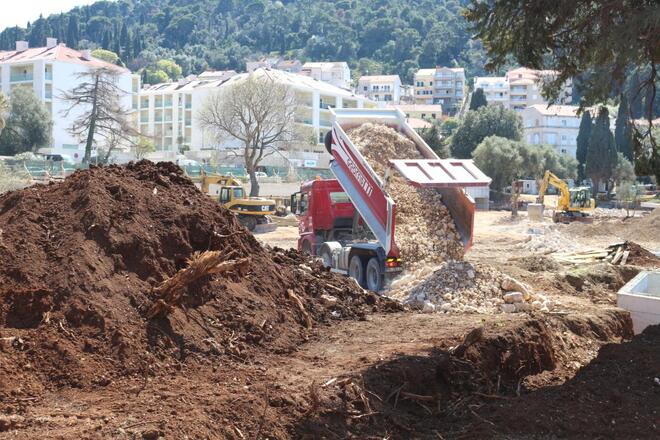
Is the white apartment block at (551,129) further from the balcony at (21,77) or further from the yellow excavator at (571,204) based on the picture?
the yellow excavator at (571,204)

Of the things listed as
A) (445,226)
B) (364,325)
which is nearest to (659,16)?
(364,325)

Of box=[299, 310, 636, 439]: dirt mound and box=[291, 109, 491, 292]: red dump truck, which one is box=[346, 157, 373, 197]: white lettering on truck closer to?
box=[291, 109, 491, 292]: red dump truck

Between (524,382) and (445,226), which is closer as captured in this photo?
(524,382)

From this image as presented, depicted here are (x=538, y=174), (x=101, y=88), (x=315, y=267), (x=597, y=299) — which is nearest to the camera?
(x=315, y=267)

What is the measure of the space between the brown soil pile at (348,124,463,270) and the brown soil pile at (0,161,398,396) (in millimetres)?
4349

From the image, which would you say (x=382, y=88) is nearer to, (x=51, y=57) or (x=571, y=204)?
(x=51, y=57)

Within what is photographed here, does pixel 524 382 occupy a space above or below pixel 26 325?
below

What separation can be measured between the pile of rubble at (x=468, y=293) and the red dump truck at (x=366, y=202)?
1242mm

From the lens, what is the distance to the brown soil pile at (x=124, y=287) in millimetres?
7445

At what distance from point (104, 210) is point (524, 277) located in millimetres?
10209

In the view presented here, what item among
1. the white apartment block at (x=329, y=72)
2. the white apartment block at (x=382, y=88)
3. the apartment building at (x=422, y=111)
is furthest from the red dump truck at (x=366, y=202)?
the white apartment block at (x=382, y=88)

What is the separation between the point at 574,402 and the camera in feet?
24.8

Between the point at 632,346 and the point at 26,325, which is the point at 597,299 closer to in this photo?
the point at 632,346

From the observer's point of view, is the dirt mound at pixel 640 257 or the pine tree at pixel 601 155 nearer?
the dirt mound at pixel 640 257
